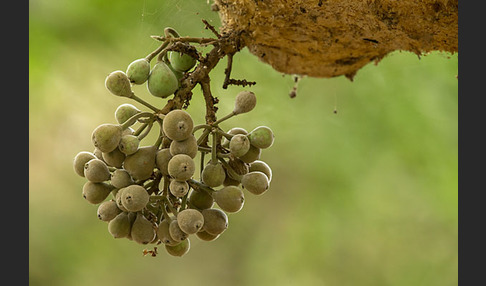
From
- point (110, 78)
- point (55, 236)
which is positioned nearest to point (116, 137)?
point (110, 78)

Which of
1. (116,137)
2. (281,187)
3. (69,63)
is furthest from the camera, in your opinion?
(281,187)

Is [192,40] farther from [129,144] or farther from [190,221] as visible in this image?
[190,221]

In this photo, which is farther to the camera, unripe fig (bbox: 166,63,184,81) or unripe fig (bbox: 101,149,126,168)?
unripe fig (bbox: 166,63,184,81)

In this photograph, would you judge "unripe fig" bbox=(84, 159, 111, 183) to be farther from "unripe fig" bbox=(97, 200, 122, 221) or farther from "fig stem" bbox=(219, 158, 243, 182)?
"fig stem" bbox=(219, 158, 243, 182)

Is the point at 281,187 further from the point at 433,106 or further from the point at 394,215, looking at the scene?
the point at 433,106

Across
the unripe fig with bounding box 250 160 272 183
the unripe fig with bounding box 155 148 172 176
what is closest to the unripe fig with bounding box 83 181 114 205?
the unripe fig with bounding box 155 148 172 176
